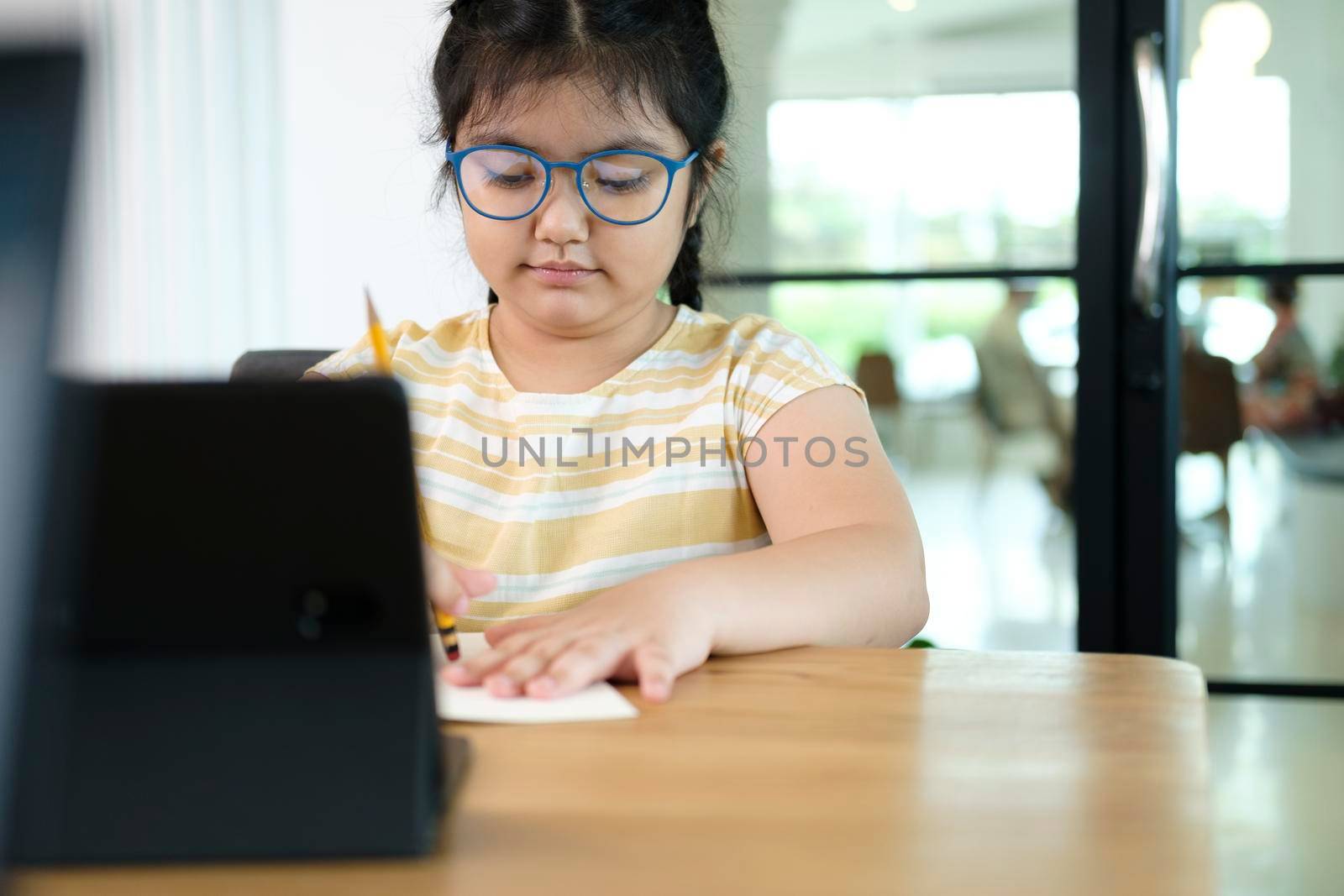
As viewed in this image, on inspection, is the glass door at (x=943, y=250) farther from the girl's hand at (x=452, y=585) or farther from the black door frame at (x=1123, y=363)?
the girl's hand at (x=452, y=585)

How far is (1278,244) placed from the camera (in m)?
2.14

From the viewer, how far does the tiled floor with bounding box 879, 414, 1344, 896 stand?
7.18ft

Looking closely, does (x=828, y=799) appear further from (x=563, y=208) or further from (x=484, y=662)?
(x=563, y=208)

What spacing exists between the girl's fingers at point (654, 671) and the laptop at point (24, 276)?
0.42 meters

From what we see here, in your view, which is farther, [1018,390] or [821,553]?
[1018,390]

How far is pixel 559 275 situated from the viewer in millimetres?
1167

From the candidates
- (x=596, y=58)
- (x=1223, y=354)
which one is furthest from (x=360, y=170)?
(x=1223, y=354)

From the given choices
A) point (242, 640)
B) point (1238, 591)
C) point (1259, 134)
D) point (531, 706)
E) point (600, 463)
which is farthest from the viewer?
point (1238, 591)

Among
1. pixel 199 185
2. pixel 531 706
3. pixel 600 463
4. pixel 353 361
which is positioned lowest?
pixel 531 706

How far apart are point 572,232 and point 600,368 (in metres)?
0.19

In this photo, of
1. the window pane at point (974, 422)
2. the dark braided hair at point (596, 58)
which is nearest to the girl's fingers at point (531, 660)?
the dark braided hair at point (596, 58)

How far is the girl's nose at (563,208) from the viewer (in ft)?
3.63

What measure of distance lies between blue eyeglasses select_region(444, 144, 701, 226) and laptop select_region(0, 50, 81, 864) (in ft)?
2.71

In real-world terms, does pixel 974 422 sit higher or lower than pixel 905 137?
lower
